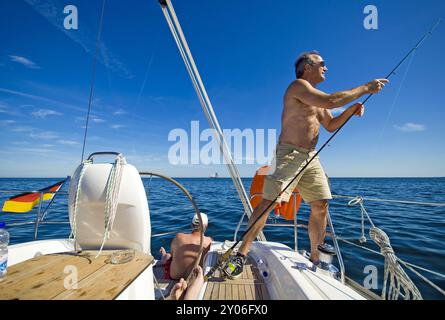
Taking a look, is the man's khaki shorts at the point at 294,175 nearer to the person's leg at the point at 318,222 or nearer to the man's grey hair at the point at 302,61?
the person's leg at the point at 318,222

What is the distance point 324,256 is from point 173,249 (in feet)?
5.08

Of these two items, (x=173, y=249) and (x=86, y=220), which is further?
(x=173, y=249)

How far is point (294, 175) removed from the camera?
5.93ft

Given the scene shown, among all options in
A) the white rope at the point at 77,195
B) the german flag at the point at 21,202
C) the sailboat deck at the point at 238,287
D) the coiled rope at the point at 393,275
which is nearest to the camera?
the coiled rope at the point at 393,275

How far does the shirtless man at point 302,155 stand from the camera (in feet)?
5.70

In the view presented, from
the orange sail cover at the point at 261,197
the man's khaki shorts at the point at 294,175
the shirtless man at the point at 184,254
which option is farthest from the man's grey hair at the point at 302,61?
the shirtless man at the point at 184,254

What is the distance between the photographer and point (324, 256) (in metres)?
1.67

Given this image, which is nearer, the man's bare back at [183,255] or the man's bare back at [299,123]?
the man's bare back at [299,123]

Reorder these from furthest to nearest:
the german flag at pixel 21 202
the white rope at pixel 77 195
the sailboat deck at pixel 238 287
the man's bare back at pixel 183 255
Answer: the german flag at pixel 21 202, the man's bare back at pixel 183 255, the sailboat deck at pixel 238 287, the white rope at pixel 77 195

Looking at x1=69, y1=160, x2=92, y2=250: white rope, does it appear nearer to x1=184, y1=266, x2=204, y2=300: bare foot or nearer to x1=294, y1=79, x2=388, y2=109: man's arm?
x1=184, y1=266, x2=204, y2=300: bare foot

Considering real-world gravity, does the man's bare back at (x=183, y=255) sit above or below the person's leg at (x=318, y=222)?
below

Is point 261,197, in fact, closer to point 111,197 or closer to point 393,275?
point 393,275
